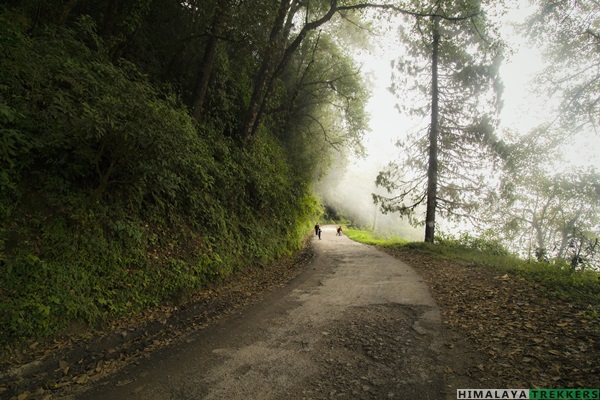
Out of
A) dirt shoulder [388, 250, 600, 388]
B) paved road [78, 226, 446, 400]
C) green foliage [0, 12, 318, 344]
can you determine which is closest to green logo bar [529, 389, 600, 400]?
dirt shoulder [388, 250, 600, 388]

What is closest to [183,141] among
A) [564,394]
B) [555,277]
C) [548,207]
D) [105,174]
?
[105,174]

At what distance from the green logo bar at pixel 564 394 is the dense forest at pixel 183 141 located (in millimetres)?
5172

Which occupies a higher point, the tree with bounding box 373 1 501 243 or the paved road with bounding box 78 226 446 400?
the tree with bounding box 373 1 501 243

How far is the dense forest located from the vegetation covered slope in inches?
1.1

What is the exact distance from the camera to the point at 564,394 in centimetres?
286

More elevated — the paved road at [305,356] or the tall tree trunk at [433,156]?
the tall tree trunk at [433,156]

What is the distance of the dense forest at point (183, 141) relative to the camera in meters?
Answer: 3.88

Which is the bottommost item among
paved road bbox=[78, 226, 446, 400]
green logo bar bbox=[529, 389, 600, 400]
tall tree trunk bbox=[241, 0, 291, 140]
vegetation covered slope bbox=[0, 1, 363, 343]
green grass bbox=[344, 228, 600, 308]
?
paved road bbox=[78, 226, 446, 400]

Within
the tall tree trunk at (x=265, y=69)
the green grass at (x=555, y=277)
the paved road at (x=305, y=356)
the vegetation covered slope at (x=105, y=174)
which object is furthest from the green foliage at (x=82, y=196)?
the green grass at (x=555, y=277)

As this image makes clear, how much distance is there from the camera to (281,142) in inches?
616

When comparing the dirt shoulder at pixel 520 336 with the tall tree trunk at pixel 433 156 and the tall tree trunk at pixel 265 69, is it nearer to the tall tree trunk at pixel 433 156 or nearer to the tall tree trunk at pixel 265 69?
the tall tree trunk at pixel 433 156

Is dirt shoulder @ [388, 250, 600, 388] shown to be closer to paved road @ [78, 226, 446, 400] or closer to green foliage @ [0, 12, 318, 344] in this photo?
paved road @ [78, 226, 446, 400]

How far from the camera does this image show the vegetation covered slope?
366 centimetres

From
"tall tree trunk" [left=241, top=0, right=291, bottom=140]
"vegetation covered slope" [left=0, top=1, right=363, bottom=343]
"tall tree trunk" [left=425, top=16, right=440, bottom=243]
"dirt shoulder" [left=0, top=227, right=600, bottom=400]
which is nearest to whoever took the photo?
"dirt shoulder" [left=0, top=227, right=600, bottom=400]
